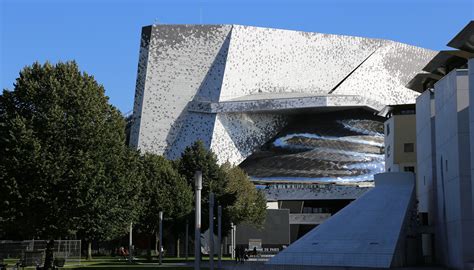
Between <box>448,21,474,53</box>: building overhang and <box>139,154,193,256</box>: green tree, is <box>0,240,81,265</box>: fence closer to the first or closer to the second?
<box>139,154,193,256</box>: green tree

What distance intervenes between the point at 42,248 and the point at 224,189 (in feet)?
70.9

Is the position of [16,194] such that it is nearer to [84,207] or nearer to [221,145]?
[84,207]

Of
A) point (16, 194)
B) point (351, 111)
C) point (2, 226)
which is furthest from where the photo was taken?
point (351, 111)

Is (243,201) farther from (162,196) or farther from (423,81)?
(423,81)

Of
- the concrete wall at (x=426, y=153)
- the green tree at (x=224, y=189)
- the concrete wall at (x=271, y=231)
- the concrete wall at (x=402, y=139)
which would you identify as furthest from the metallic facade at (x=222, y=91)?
the concrete wall at (x=426, y=153)

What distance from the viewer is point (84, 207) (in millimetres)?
37281

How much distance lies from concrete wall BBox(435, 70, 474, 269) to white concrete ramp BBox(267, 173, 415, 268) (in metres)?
2.57

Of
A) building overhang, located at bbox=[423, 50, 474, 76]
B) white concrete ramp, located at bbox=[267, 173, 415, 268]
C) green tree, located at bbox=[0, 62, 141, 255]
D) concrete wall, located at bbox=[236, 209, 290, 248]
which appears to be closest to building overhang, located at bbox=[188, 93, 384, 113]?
concrete wall, located at bbox=[236, 209, 290, 248]

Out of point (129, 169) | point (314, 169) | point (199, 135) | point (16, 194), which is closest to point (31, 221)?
point (16, 194)

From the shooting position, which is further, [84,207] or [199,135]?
[199,135]

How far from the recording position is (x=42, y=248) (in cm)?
4862

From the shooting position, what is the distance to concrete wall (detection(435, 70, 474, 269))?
34.1m

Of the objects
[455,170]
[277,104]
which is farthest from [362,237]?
[277,104]

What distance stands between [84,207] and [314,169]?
204ft
